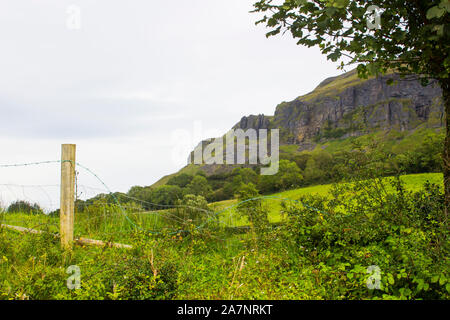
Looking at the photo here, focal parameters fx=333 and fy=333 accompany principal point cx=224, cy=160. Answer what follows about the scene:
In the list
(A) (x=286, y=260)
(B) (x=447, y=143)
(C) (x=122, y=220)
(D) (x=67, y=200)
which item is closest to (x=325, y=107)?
(C) (x=122, y=220)

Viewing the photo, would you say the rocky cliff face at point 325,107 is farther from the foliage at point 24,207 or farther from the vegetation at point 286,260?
the vegetation at point 286,260

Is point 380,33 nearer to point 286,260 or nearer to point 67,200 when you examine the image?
point 286,260

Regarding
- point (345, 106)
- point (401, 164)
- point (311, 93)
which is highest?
point (311, 93)

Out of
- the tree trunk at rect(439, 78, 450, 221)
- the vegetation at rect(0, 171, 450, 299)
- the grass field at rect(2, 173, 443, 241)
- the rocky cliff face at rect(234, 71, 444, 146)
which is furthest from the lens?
the rocky cliff face at rect(234, 71, 444, 146)

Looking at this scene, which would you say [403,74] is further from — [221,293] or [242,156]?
[242,156]

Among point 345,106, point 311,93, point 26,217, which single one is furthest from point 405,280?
point 311,93

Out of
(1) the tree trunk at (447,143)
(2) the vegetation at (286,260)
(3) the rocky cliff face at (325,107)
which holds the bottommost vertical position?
(2) the vegetation at (286,260)

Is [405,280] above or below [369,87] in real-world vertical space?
below

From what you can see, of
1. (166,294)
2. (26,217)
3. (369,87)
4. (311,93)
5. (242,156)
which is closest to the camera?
(166,294)

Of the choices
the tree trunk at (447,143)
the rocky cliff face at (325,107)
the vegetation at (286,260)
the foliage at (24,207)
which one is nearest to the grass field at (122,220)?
the foliage at (24,207)

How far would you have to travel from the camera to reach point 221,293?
13.3ft

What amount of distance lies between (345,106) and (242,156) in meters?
97.7

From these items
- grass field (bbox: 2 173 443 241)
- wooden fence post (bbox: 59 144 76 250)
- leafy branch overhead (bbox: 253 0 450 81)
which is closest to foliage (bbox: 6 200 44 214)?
grass field (bbox: 2 173 443 241)

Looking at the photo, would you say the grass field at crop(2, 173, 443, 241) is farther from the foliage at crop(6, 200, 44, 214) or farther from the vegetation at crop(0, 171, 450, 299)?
the vegetation at crop(0, 171, 450, 299)
